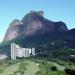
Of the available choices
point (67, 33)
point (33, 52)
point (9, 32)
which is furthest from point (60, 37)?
point (9, 32)

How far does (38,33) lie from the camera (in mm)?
174875

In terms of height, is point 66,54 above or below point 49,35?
below

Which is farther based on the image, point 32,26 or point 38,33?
point 32,26

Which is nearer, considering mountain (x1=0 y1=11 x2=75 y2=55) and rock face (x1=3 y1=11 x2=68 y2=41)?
mountain (x1=0 y1=11 x2=75 y2=55)

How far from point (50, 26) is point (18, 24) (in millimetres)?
24163

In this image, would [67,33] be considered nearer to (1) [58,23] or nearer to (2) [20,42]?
(1) [58,23]

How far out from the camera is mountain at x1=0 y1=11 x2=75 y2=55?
144250 mm

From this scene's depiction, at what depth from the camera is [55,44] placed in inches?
5404

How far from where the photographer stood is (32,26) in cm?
18362

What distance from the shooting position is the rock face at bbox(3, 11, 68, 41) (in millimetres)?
173887

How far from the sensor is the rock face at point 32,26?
570ft

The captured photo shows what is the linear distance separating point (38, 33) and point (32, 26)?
10.5 meters

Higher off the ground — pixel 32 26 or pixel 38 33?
pixel 32 26

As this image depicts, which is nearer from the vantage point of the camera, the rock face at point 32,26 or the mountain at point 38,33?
the mountain at point 38,33
